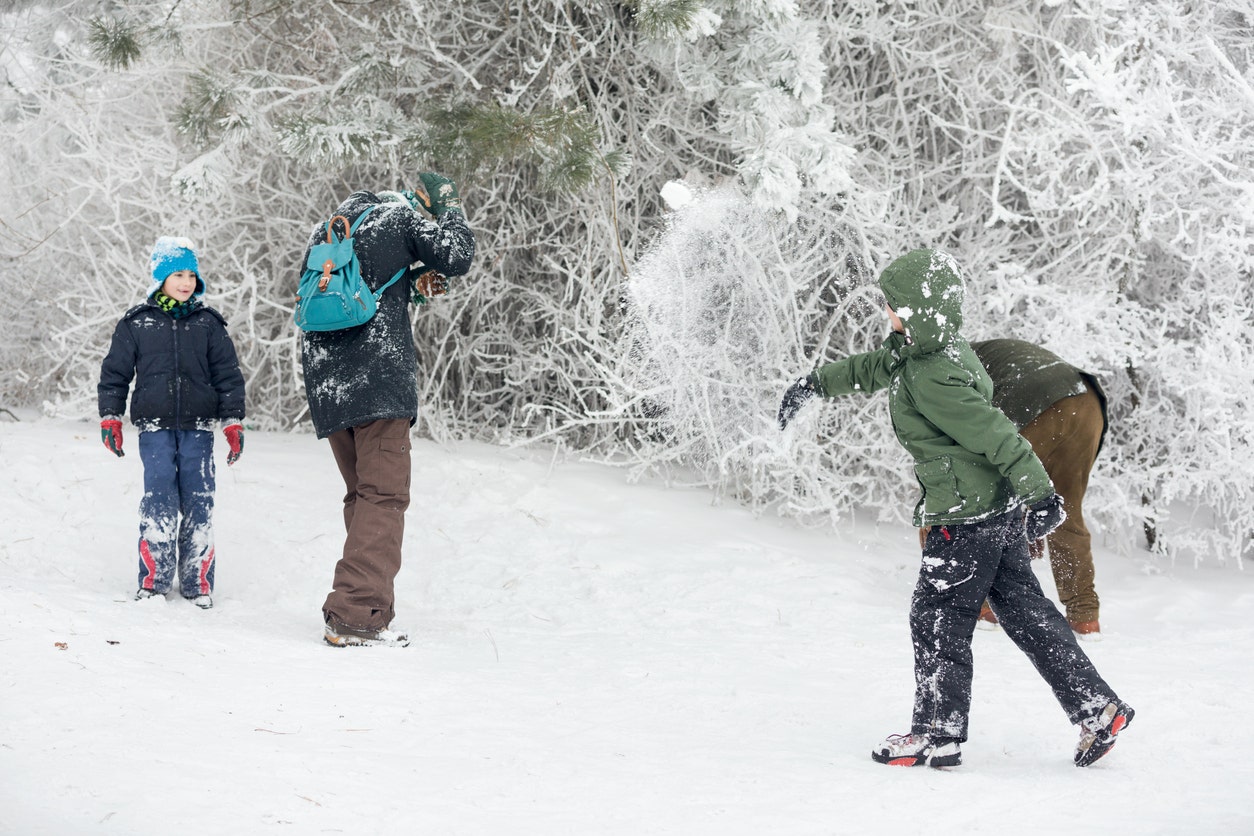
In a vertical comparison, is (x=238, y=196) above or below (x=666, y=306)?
above

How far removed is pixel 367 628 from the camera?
409 centimetres

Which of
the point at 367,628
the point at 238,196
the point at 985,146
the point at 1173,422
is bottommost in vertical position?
the point at 367,628

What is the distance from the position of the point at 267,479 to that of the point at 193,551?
162 centimetres

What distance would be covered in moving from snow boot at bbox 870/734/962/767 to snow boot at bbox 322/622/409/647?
1.83m

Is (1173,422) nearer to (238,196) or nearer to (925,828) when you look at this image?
(925,828)

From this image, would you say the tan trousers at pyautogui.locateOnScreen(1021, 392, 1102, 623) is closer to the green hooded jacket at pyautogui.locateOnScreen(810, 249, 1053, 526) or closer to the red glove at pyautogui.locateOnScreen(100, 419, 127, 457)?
the green hooded jacket at pyautogui.locateOnScreen(810, 249, 1053, 526)

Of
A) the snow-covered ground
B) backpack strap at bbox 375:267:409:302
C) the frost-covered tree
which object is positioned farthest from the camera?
the frost-covered tree

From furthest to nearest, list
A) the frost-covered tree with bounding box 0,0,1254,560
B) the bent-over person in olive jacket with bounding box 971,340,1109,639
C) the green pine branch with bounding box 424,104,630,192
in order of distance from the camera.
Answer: the frost-covered tree with bounding box 0,0,1254,560
the green pine branch with bounding box 424,104,630,192
the bent-over person in olive jacket with bounding box 971,340,1109,639

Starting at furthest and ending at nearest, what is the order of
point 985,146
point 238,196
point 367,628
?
point 238,196 → point 985,146 → point 367,628

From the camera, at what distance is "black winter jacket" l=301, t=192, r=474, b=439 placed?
4.14 metres

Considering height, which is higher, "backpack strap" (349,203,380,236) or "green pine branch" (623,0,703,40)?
"green pine branch" (623,0,703,40)

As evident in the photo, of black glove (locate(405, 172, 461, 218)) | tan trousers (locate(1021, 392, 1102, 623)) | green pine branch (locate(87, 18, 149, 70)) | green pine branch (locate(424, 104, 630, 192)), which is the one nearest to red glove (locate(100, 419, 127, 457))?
black glove (locate(405, 172, 461, 218))

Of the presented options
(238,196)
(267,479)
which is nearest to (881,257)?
(267,479)

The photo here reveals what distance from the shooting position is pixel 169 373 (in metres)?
4.61
